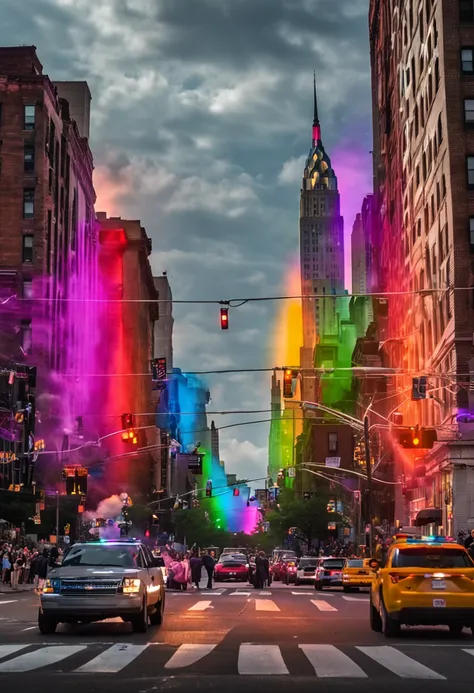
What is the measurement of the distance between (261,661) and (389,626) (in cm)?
506

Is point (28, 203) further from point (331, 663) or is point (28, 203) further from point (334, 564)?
point (331, 663)

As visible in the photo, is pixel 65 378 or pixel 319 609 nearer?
pixel 319 609

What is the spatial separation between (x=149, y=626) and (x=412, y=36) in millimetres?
60189

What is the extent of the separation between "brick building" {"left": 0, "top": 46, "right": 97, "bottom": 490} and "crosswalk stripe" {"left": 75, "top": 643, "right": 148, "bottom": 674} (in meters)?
73.3

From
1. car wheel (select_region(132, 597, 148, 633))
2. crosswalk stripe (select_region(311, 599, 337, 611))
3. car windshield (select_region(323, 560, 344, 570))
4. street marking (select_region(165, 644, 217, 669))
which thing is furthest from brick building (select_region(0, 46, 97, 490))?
street marking (select_region(165, 644, 217, 669))

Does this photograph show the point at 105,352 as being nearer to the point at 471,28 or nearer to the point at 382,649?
the point at 471,28

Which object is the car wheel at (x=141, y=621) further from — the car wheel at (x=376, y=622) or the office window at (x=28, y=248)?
the office window at (x=28, y=248)

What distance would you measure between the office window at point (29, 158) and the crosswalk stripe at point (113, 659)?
89361mm

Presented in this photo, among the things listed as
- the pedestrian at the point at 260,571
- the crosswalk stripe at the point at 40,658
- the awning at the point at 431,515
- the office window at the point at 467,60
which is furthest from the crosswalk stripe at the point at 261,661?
the office window at the point at 467,60

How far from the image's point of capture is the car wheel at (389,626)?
1861 cm

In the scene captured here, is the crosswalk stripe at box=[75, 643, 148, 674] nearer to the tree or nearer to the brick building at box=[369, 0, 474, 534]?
the brick building at box=[369, 0, 474, 534]

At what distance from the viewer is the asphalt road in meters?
11.9

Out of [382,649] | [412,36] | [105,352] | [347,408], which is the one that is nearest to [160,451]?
[105,352]

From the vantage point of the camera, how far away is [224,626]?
2125cm
